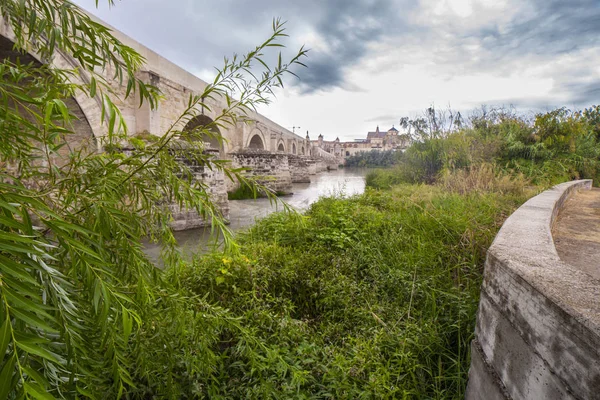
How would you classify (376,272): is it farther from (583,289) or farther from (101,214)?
(101,214)

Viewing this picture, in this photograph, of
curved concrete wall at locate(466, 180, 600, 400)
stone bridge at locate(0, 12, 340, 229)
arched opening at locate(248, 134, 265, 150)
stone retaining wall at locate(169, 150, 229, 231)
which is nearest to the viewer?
curved concrete wall at locate(466, 180, 600, 400)

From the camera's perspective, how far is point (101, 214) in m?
0.98

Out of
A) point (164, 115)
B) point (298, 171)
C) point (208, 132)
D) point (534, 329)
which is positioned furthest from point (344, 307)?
point (298, 171)

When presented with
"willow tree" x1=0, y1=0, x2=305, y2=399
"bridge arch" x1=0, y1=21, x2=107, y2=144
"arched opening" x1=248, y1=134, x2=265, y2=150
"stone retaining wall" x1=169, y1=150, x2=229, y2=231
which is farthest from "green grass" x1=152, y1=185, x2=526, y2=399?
"arched opening" x1=248, y1=134, x2=265, y2=150

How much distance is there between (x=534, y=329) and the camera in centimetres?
118

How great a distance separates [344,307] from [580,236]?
2.75 meters

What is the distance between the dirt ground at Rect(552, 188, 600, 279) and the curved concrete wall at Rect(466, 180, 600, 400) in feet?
3.05

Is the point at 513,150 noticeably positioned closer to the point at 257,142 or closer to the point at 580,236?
the point at 580,236

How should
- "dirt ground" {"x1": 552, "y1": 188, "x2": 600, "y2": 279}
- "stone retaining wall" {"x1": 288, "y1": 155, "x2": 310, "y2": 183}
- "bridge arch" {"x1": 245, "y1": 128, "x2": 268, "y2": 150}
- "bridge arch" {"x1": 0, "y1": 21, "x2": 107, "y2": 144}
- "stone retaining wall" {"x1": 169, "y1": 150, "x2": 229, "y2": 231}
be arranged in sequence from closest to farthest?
"dirt ground" {"x1": 552, "y1": 188, "x2": 600, "y2": 279}
"bridge arch" {"x1": 0, "y1": 21, "x2": 107, "y2": 144}
"stone retaining wall" {"x1": 169, "y1": 150, "x2": 229, "y2": 231}
"bridge arch" {"x1": 245, "y1": 128, "x2": 268, "y2": 150}
"stone retaining wall" {"x1": 288, "y1": 155, "x2": 310, "y2": 183}

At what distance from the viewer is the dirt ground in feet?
8.06

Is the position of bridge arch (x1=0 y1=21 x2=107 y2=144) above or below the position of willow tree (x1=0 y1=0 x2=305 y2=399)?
above

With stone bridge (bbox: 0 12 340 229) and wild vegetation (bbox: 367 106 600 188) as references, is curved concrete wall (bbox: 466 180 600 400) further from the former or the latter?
wild vegetation (bbox: 367 106 600 188)

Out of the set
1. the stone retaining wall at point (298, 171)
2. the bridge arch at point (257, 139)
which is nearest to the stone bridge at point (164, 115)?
the bridge arch at point (257, 139)

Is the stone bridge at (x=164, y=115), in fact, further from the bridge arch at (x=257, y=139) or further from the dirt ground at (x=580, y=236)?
the dirt ground at (x=580, y=236)
